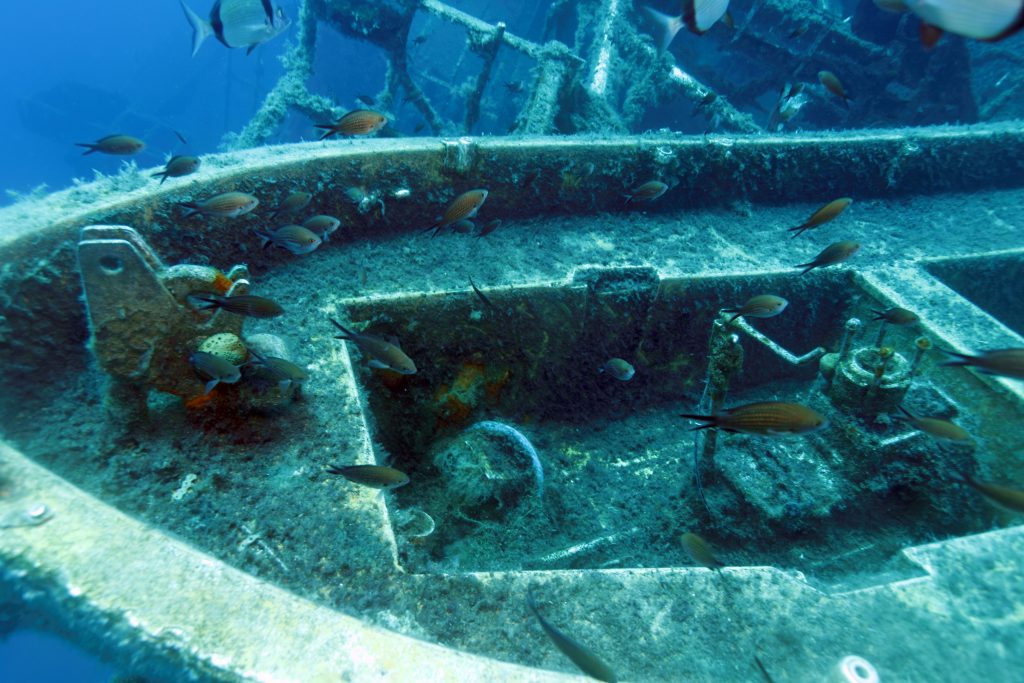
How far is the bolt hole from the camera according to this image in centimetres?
228

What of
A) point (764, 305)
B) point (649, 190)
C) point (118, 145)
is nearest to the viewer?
point (764, 305)

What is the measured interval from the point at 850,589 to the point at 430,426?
8.42 feet

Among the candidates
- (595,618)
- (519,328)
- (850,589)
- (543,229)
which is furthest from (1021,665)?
(543,229)

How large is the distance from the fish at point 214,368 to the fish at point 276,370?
0.40ft

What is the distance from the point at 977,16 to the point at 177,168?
172 inches

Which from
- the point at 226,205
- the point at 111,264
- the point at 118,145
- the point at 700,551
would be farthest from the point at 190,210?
the point at 700,551

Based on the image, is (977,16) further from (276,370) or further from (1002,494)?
(276,370)

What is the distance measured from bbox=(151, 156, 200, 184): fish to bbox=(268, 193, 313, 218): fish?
1.85 ft

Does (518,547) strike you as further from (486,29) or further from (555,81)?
(486,29)

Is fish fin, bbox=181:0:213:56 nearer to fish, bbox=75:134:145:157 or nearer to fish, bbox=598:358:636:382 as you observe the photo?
fish, bbox=75:134:145:157

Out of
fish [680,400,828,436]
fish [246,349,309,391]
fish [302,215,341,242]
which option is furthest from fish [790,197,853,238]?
fish [246,349,309,391]

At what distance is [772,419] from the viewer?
7.10 feet

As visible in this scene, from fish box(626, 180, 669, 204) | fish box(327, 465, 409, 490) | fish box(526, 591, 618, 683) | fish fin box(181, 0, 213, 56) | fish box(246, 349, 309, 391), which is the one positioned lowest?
fish box(526, 591, 618, 683)

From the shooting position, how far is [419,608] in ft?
6.44
